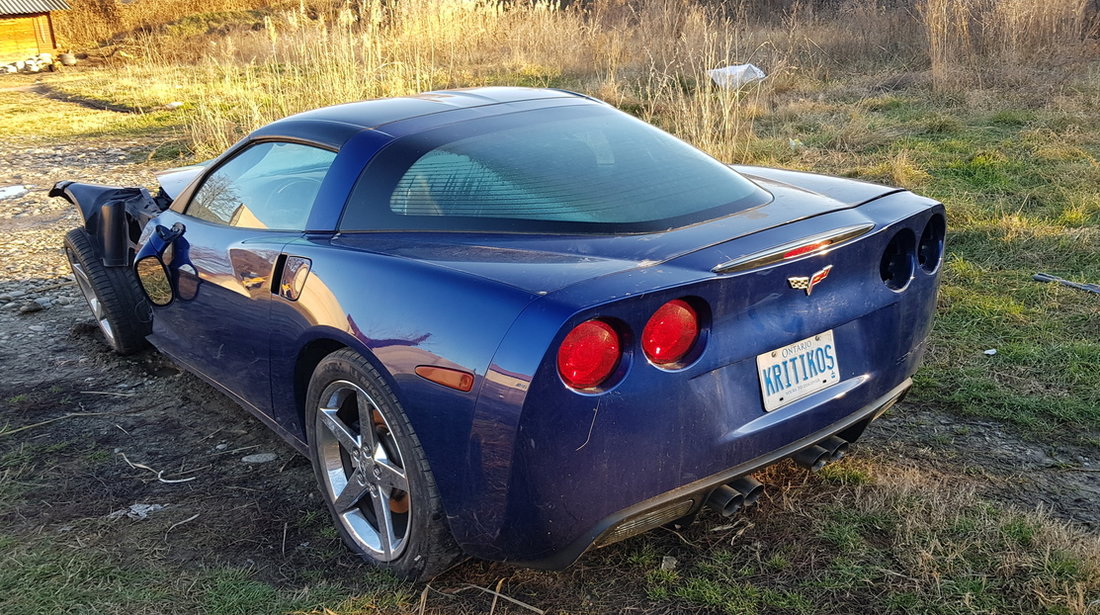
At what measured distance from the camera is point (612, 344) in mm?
2191

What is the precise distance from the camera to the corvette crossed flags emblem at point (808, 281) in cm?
242

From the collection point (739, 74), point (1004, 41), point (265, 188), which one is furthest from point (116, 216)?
point (1004, 41)

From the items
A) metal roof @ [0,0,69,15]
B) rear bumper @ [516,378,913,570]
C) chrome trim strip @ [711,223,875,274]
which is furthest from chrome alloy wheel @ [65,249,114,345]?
metal roof @ [0,0,69,15]

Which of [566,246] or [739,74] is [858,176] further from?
[566,246]

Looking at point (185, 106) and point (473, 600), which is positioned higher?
point (185, 106)

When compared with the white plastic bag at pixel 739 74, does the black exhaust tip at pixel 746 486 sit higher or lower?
lower

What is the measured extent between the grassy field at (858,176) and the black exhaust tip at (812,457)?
24cm

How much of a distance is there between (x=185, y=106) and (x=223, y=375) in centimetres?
1144

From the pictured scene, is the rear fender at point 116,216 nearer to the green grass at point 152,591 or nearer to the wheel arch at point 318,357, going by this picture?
the wheel arch at point 318,357

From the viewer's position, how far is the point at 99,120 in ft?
45.2

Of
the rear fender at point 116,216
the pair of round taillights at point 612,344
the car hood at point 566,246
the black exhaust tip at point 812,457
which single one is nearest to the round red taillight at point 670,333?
the pair of round taillights at point 612,344

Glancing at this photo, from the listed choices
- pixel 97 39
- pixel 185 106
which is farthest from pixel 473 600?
pixel 97 39

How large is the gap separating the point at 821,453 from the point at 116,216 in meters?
3.53

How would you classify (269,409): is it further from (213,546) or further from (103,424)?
(103,424)
